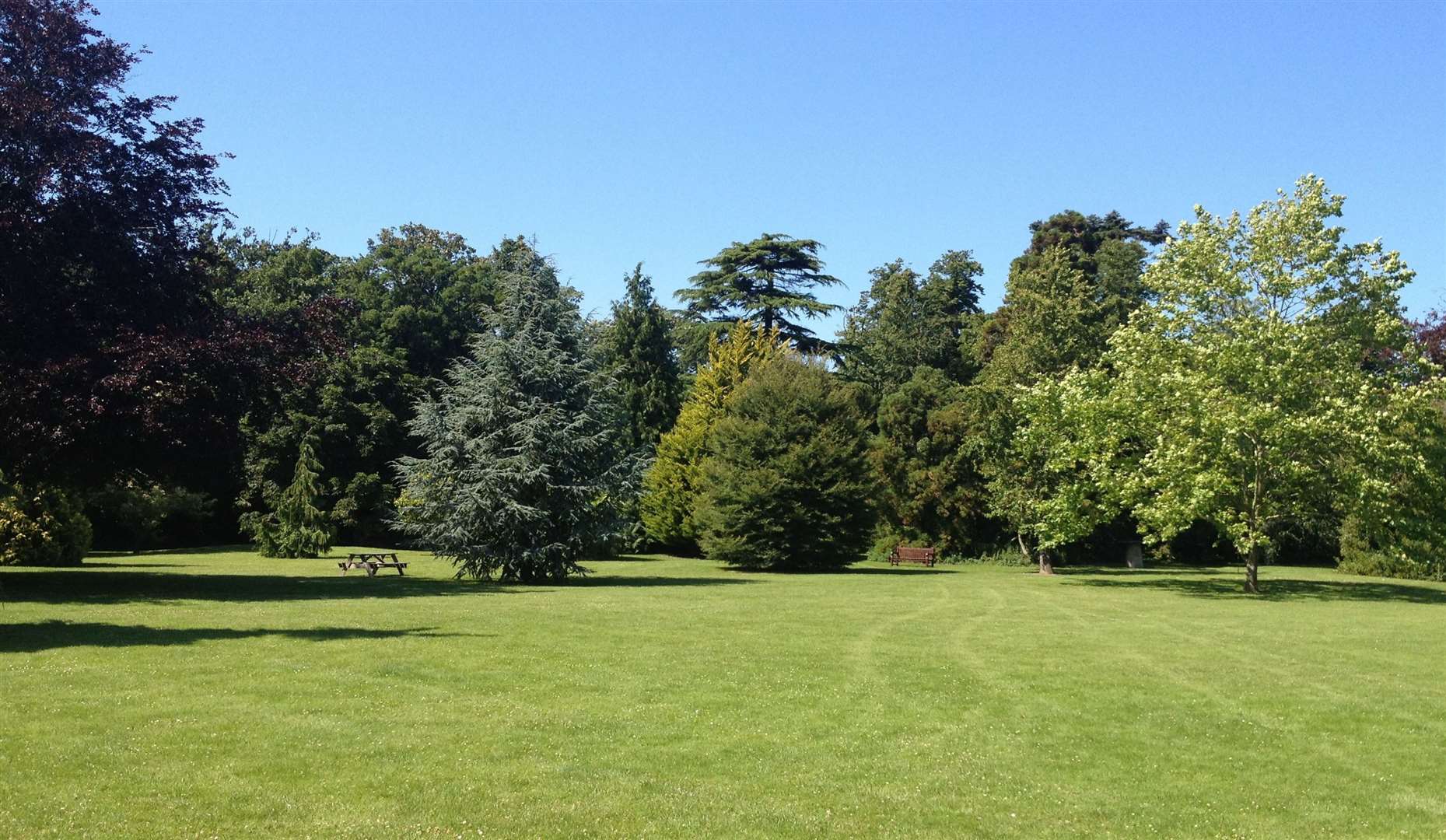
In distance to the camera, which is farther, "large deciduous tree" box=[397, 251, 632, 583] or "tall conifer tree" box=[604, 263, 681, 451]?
"tall conifer tree" box=[604, 263, 681, 451]

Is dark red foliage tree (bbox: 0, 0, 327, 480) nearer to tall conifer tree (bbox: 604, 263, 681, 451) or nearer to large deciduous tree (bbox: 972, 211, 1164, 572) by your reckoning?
large deciduous tree (bbox: 972, 211, 1164, 572)

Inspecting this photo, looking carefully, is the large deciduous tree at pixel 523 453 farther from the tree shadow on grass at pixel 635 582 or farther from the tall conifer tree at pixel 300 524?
the tall conifer tree at pixel 300 524

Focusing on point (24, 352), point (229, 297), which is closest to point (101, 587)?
point (24, 352)

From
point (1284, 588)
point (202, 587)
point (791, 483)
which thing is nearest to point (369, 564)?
point (202, 587)

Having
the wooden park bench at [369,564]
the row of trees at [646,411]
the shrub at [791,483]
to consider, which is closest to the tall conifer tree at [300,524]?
the row of trees at [646,411]

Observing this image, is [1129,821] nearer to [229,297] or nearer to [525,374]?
[525,374]

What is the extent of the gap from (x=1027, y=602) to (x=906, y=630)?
8751 millimetres

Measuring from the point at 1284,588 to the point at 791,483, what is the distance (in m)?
17.6

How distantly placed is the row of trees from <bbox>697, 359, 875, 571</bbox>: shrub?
0.42 ft

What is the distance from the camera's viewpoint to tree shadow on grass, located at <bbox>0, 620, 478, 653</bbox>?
15500 mm

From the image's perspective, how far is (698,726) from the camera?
452 inches

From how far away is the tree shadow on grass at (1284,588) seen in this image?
31.8m

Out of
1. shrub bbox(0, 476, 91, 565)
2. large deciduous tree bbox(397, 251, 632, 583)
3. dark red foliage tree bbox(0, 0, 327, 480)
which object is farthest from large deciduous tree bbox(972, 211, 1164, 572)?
shrub bbox(0, 476, 91, 565)

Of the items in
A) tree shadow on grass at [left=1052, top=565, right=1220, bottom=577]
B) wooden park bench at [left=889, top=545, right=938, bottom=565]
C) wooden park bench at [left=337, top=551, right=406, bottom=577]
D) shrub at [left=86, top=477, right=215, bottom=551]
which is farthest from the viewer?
wooden park bench at [left=889, top=545, right=938, bottom=565]
